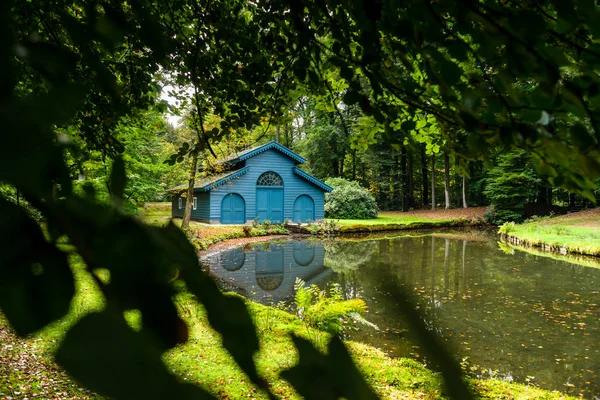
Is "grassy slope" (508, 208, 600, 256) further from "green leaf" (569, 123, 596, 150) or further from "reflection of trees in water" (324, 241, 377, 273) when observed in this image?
"green leaf" (569, 123, 596, 150)

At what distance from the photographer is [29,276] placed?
364 millimetres

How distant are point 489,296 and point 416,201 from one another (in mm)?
33186

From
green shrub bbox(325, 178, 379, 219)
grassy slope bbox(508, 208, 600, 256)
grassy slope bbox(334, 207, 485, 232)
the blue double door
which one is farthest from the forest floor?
the blue double door

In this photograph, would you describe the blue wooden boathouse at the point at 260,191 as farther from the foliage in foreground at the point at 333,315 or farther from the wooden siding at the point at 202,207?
the foliage in foreground at the point at 333,315

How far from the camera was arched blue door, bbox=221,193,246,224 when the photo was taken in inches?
880

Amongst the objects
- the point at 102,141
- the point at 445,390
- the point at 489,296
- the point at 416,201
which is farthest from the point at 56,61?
the point at 416,201

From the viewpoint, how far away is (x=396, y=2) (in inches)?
46.4

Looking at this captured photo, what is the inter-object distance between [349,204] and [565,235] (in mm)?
13910

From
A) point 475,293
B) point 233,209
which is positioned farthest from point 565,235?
point 233,209

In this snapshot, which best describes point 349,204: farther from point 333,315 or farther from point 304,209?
point 333,315

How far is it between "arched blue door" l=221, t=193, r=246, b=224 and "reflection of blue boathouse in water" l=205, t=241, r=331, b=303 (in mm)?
6857

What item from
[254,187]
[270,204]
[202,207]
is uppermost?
[254,187]

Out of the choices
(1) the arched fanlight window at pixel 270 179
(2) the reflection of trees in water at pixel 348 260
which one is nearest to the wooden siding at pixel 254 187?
(1) the arched fanlight window at pixel 270 179

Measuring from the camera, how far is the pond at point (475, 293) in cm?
545
